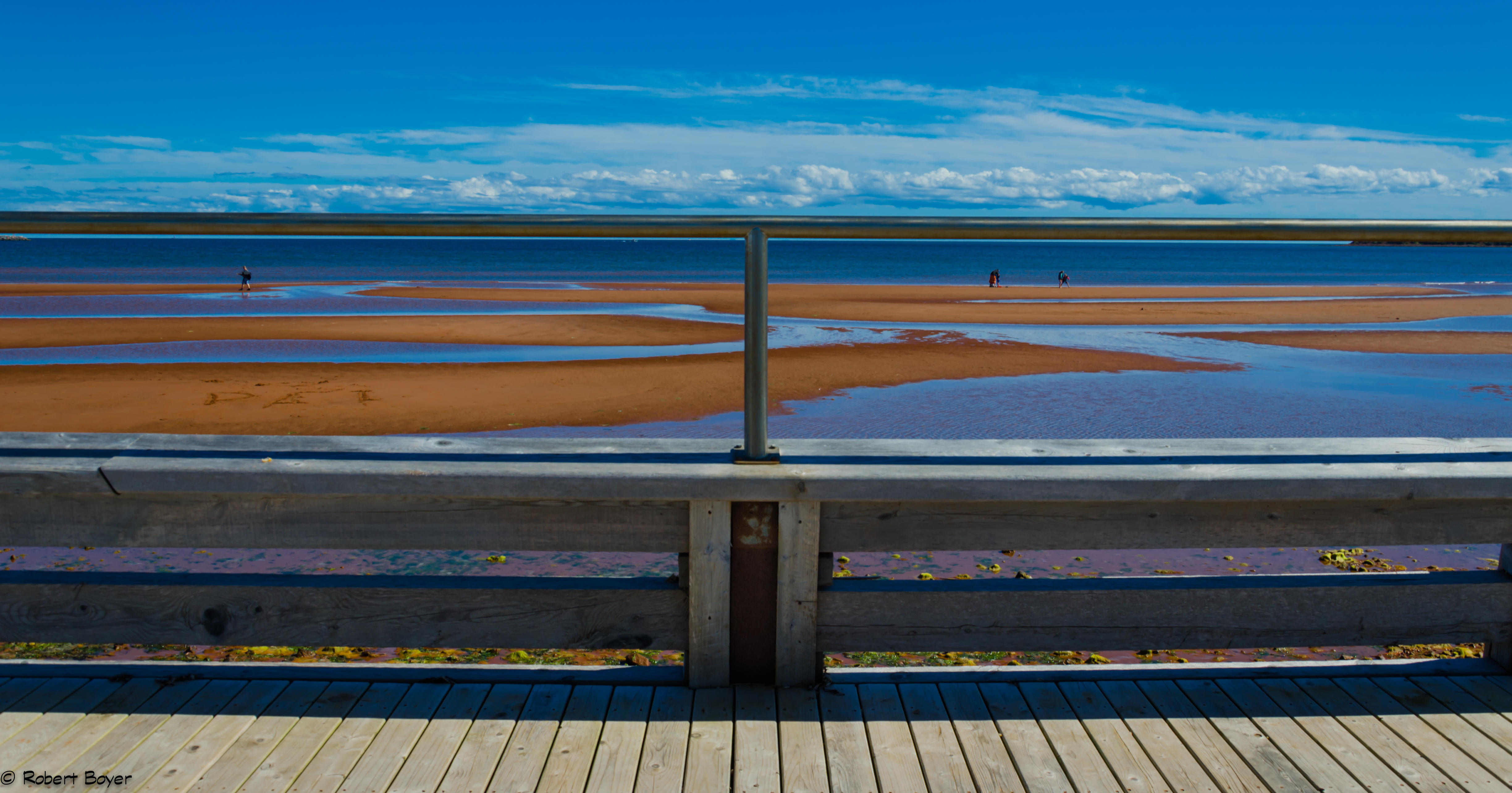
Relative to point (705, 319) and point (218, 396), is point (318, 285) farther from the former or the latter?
point (218, 396)

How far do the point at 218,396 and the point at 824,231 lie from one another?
30.7ft

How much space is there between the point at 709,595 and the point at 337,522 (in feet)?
2.85

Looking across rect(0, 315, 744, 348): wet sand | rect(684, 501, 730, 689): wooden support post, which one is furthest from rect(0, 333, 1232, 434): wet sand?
rect(684, 501, 730, 689): wooden support post

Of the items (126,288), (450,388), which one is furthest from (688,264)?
(450,388)

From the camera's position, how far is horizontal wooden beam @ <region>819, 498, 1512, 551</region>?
2301 mm

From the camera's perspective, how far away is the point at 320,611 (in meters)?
2.36

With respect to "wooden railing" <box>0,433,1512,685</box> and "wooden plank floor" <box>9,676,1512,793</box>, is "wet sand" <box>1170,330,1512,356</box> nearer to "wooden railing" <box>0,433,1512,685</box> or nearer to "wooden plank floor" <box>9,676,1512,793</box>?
"wooden railing" <box>0,433,1512,685</box>

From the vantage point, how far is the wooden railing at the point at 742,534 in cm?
223

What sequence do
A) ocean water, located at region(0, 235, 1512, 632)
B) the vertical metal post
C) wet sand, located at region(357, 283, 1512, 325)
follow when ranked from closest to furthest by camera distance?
the vertical metal post → ocean water, located at region(0, 235, 1512, 632) → wet sand, located at region(357, 283, 1512, 325)

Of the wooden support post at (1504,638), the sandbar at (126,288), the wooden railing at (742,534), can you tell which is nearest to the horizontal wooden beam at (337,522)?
the wooden railing at (742,534)

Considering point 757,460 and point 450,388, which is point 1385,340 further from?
point 757,460

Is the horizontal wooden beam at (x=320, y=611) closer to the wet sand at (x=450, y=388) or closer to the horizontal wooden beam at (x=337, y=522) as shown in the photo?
the horizontal wooden beam at (x=337, y=522)

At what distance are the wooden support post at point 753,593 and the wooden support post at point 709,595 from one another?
0.06ft

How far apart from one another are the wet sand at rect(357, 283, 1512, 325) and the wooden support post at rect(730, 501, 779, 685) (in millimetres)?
17126
